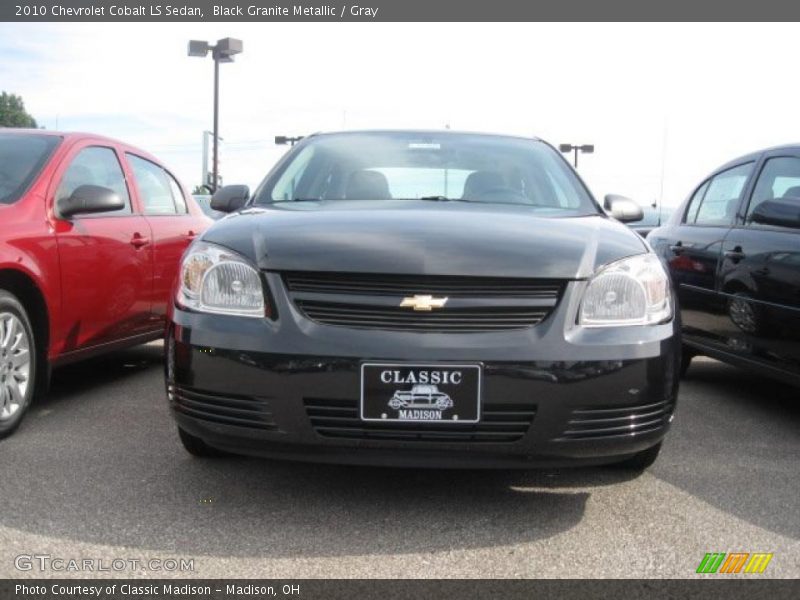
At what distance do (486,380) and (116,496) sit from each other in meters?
1.45

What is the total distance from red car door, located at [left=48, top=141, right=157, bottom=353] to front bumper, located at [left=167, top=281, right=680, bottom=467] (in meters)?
1.81

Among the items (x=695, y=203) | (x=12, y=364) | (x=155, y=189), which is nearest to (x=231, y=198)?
(x=12, y=364)

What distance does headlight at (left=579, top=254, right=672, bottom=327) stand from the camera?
290 centimetres

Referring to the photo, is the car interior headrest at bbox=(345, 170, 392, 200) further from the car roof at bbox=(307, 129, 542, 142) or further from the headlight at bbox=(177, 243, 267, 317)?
the headlight at bbox=(177, 243, 267, 317)

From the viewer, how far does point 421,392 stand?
2.73m

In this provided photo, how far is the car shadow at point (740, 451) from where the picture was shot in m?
3.22

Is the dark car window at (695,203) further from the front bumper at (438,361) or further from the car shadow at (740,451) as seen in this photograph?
the front bumper at (438,361)

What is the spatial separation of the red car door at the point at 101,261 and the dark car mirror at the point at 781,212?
3.45m

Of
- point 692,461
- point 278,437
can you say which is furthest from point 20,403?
point 692,461

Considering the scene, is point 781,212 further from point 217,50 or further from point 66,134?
point 217,50

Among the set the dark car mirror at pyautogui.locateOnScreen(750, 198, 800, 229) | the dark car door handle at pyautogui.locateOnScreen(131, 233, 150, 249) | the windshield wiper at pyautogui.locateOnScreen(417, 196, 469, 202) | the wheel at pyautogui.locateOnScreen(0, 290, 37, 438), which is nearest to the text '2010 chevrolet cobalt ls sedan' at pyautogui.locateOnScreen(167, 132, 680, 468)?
the windshield wiper at pyautogui.locateOnScreen(417, 196, 469, 202)

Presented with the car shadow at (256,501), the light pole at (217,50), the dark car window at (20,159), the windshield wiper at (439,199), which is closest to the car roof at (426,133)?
the windshield wiper at (439,199)

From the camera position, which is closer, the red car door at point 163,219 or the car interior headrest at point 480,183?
A: the car interior headrest at point 480,183

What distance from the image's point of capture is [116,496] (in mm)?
3160
